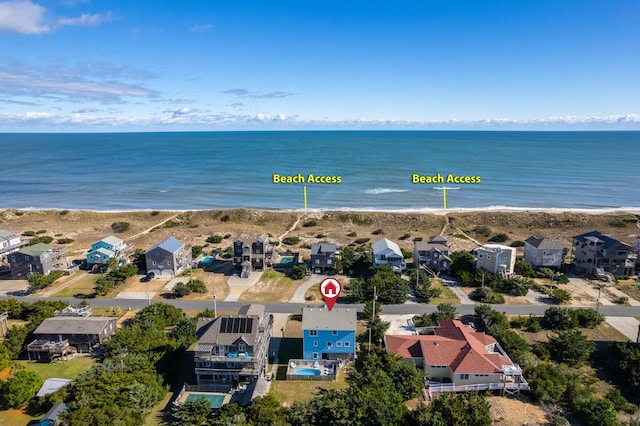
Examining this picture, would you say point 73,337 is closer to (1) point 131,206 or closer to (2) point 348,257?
(2) point 348,257

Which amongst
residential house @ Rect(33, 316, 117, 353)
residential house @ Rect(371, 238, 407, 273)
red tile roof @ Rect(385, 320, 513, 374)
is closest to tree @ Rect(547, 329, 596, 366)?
red tile roof @ Rect(385, 320, 513, 374)

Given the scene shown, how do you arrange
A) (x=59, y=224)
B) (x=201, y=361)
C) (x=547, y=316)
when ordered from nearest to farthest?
(x=201, y=361)
(x=547, y=316)
(x=59, y=224)

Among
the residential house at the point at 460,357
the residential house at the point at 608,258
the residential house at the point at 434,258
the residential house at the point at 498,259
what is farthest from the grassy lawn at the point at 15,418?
the residential house at the point at 608,258

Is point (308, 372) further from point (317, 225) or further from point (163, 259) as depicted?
point (317, 225)

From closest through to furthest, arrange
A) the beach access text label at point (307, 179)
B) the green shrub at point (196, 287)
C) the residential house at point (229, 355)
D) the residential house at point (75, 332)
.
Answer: the residential house at point (229, 355) → the residential house at point (75, 332) → the green shrub at point (196, 287) → the beach access text label at point (307, 179)

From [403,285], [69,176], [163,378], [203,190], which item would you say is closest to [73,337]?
[163,378]

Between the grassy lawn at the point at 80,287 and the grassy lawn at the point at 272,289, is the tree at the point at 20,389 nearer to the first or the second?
the grassy lawn at the point at 80,287
